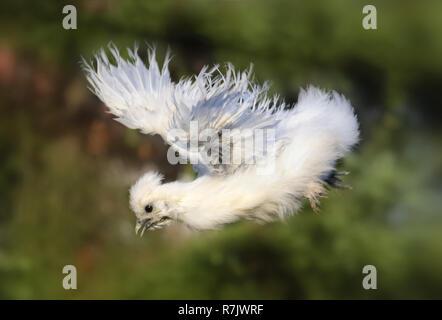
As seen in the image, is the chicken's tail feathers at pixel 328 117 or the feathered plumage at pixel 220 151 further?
the chicken's tail feathers at pixel 328 117

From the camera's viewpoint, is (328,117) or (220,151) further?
(328,117)

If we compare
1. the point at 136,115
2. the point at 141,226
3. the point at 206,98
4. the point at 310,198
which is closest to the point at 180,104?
the point at 206,98

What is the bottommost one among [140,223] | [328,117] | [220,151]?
[140,223]

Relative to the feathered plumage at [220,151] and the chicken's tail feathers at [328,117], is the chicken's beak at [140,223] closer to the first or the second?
the feathered plumage at [220,151]

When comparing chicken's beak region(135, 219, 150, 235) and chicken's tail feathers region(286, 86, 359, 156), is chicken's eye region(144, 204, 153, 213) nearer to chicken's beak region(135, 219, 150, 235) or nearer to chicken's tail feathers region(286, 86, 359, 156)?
chicken's beak region(135, 219, 150, 235)

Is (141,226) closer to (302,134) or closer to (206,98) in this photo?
(206,98)

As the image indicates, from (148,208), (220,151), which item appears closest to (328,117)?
(220,151)

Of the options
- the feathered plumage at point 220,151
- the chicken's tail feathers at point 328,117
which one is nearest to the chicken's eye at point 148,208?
the feathered plumage at point 220,151

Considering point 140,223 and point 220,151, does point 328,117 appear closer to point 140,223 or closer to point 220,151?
point 220,151
